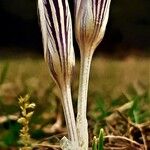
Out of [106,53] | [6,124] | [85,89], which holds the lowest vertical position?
[106,53]

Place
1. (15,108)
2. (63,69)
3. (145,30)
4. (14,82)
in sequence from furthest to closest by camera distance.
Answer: (145,30) → (14,82) → (15,108) → (63,69)

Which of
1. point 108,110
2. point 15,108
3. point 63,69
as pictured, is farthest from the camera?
point 15,108

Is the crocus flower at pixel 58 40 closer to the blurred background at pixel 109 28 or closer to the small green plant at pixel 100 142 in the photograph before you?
the small green plant at pixel 100 142

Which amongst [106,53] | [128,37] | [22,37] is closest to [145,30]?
[128,37]

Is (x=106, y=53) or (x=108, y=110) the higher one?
(x=108, y=110)

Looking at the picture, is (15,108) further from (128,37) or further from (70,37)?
(128,37)

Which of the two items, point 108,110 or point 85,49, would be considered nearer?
point 85,49

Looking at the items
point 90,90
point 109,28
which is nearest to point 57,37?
point 90,90
